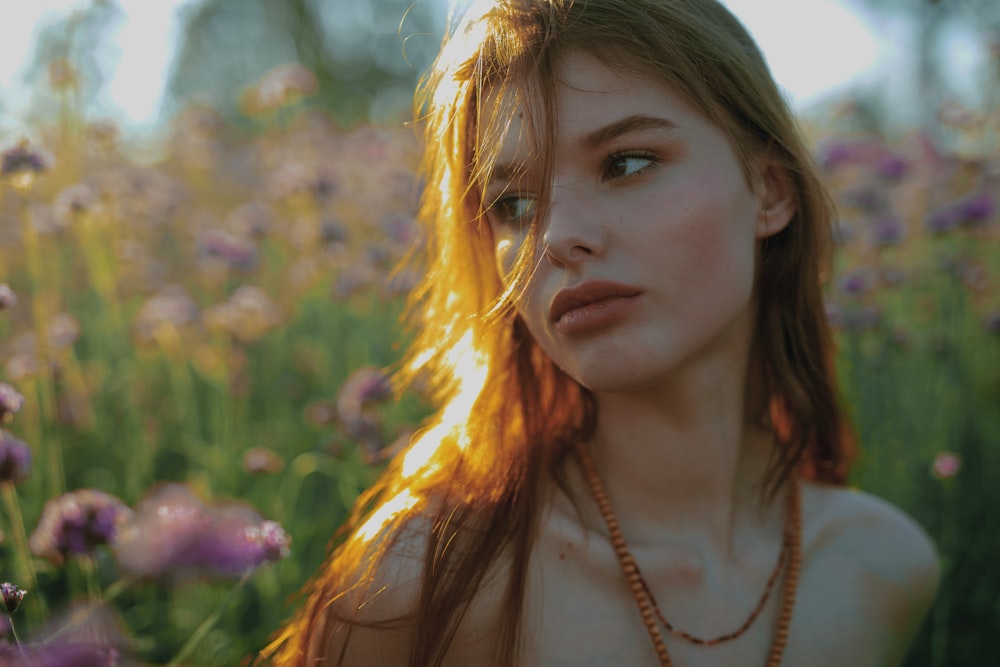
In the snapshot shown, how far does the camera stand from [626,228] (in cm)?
113

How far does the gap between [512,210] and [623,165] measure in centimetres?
19

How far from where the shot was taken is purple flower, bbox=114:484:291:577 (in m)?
1.00

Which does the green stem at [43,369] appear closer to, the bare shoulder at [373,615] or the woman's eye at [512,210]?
the bare shoulder at [373,615]

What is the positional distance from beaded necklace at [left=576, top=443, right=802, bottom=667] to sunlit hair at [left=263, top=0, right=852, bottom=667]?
71 millimetres

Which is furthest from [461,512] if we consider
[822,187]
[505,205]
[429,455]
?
[822,187]

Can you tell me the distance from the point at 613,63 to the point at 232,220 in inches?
73.4

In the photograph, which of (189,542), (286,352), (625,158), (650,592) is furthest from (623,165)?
(286,352)

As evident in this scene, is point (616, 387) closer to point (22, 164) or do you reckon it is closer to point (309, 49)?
point (22, 164)

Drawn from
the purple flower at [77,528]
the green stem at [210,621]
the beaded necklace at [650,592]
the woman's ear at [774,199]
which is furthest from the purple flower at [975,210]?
the purple flower at [77,528]

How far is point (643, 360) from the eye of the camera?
1147 millimetres

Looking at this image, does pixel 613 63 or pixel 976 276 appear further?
pixel 976 276

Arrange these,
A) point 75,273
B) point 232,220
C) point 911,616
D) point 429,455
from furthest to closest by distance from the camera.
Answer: point 75,273
point 232,220
point 911,616
point 429,455

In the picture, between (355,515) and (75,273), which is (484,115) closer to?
(355,515)

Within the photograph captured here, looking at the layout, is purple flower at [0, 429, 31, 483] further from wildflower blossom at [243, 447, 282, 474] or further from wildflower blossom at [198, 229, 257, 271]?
wildflower blossom at [198, 229, 257, 271]
